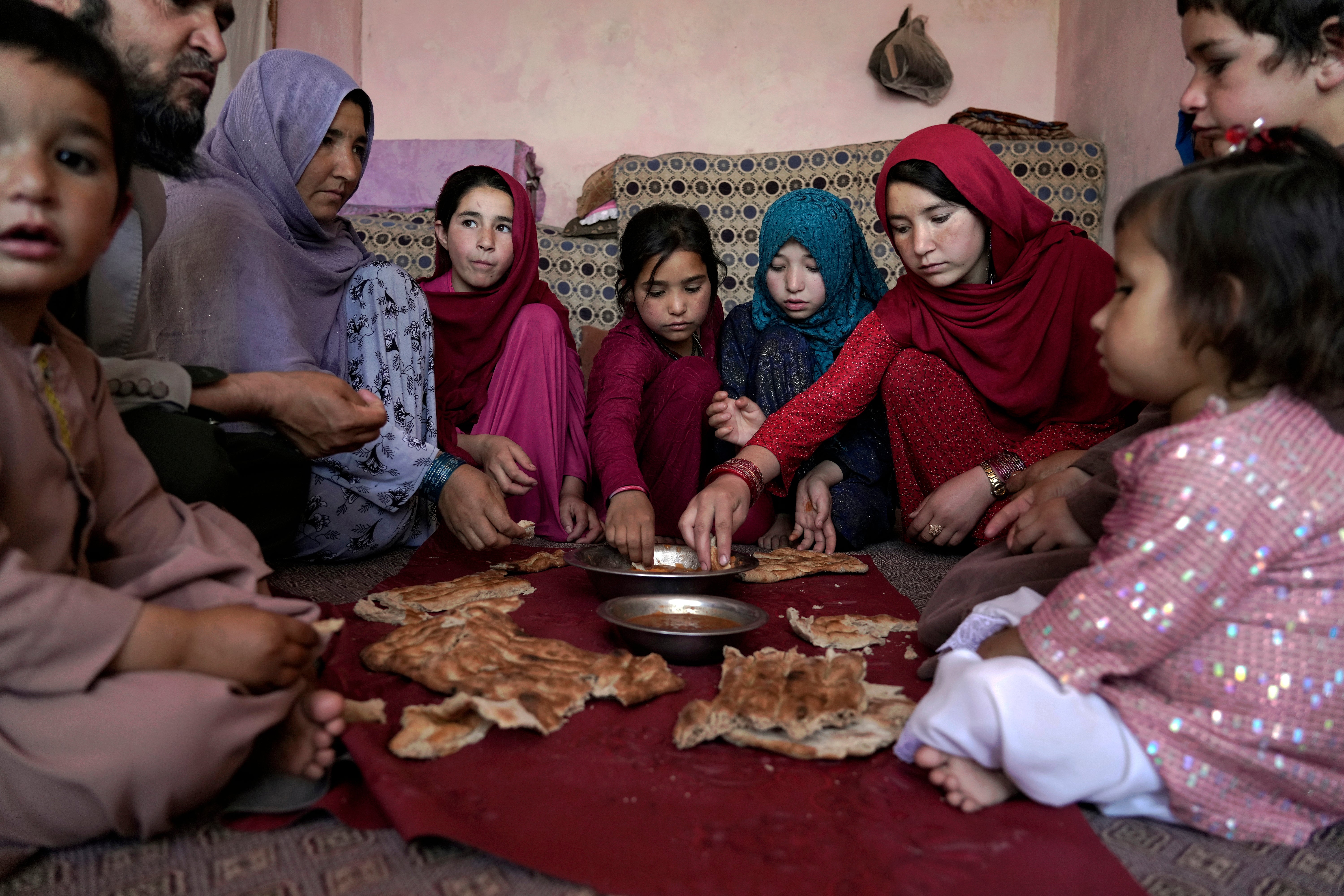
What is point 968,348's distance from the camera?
2.74 meters

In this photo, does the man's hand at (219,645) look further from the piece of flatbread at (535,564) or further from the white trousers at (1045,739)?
the piece of flatbread at (535,564)

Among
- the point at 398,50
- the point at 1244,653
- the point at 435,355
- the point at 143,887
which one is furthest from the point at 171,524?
the point at 398,50

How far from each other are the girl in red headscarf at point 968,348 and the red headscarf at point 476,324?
1.04 m

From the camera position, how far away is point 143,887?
1.04 m

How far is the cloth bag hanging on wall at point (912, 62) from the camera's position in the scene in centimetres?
493

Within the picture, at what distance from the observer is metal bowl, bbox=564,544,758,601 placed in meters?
1.94

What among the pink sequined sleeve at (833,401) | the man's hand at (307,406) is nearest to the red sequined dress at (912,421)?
the pink sequined sleeve at (833,401)

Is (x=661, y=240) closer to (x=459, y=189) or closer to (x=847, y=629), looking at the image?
(x=459, y=189)

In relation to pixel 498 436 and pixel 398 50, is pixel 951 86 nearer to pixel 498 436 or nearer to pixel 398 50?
pixel 398 50

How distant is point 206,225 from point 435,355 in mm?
1014

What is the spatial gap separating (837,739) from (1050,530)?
2.07ft

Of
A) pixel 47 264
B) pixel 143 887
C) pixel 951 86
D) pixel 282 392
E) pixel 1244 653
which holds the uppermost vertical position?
pixel 951 86

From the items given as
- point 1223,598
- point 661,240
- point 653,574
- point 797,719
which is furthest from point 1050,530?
point 661,240

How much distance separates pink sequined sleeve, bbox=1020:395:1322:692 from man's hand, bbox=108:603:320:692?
3.23ft
